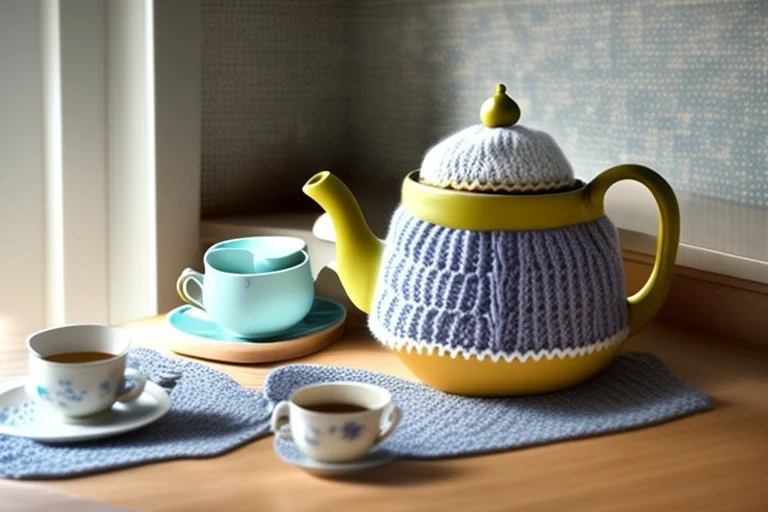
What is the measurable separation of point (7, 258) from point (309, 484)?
83 cm

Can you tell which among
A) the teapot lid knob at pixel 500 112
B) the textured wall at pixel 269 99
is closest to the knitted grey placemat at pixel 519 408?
the teapot lid knob at pixel 500 112

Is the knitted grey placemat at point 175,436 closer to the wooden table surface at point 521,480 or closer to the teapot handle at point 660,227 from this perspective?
the wooden table surface at point 521,480

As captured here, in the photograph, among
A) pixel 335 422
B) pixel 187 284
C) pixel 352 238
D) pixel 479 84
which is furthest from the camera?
pixel 479 84

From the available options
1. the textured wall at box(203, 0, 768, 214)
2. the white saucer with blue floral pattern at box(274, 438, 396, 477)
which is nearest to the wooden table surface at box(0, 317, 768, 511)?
the white saucer with blue floral pattern at box(274, 438, 396, 477)

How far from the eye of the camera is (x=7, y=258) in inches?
56.6

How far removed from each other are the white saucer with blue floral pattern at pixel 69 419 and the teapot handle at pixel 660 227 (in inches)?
15.6

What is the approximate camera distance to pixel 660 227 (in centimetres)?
94

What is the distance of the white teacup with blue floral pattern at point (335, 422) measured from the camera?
758 mm

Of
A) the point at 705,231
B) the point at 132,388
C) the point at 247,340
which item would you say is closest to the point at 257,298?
the point at 247,340

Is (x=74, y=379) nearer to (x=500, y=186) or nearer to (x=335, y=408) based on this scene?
(x=335, y=408)

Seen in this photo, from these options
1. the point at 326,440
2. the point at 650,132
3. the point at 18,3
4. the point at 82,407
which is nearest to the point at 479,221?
the point at 326,440

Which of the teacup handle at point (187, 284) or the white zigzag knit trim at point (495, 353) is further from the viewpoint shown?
the teacup handle at point (187, 284)

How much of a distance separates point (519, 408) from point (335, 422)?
20 centimetres

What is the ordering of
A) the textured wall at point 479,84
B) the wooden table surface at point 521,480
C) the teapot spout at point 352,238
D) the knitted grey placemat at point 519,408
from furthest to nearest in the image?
the textured wall at point 479,84 → the teapot spout at point 352,238 → the knitted grey placemat at point 519,408 → the wooden table surface at point 521,480
